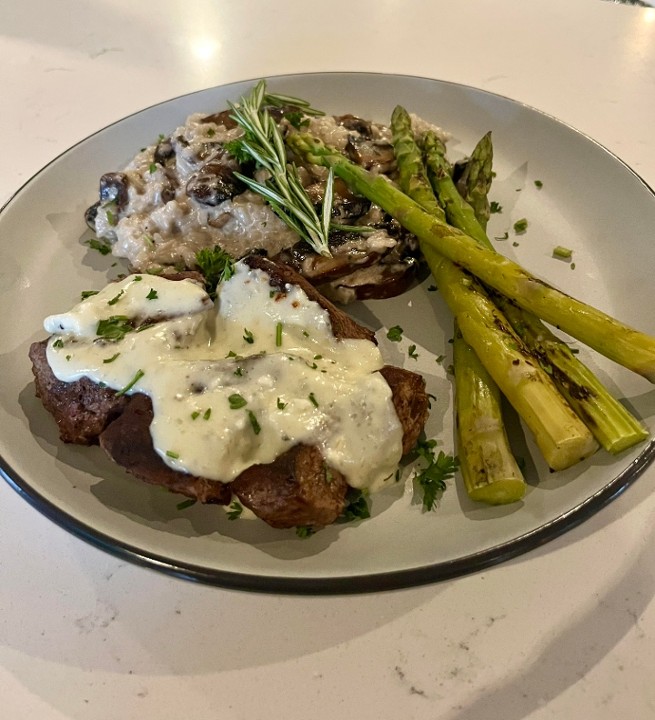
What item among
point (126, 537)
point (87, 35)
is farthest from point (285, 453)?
point (87, 35)

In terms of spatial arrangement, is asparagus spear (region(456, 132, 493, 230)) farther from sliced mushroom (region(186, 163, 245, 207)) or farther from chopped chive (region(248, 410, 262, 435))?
chopped chive (region(248, 410, 262, 435))

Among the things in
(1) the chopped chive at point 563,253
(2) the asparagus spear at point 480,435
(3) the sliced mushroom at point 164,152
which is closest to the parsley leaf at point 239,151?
(3) the sliced mushroom at point 164,152

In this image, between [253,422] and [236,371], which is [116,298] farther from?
[253,422]

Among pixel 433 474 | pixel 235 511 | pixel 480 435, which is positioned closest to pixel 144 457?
pixel 235 511

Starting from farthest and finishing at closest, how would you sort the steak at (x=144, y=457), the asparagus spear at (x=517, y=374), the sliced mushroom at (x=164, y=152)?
the sliced mushroom at (x=164, y=152)
the asparagus spear at (x=517, y=374)
the steak at (x=144, y=457)

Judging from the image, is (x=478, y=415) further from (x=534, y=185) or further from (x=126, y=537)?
(x=534, y=185)

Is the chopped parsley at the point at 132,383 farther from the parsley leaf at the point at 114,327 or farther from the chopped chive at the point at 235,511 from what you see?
the chopped chive at the point at 235,511
